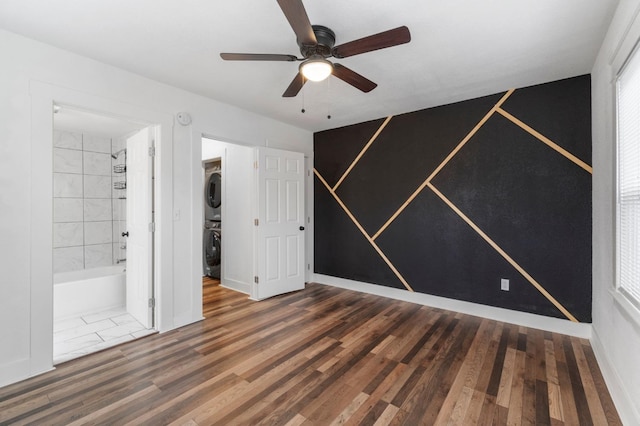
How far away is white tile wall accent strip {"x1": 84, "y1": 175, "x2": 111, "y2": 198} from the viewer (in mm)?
4582

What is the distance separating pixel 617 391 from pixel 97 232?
6.20m

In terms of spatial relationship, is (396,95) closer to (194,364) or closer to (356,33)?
(356,33)

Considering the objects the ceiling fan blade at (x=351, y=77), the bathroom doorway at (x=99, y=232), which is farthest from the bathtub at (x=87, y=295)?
the ceiling fan blade at (x=351, y=77)

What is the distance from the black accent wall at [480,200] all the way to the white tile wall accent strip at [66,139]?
401 centimetres

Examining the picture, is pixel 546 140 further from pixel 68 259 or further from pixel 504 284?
pixel 68 259

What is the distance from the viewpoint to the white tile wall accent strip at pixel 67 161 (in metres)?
4.28

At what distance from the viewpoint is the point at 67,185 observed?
4.41 metres

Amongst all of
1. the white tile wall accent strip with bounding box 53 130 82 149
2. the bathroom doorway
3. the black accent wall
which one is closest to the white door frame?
the bathroom doorway

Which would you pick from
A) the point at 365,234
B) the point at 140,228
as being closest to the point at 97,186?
the point at 140,228

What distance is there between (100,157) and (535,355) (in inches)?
244

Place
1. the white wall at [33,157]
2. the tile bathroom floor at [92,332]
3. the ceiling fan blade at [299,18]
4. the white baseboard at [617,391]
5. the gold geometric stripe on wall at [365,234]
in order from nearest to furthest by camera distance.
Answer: the ceiling fan blade at [299,18] → the white baseboard at [617,391] → the white wall at [33,157] → the tile bathroom floor at [92,332] → the gold geometric stripe on wall at [365,234]

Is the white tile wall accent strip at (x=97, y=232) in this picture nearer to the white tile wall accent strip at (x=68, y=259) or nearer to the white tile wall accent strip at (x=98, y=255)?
the white tile wall accent strip at (x=98, y=255)

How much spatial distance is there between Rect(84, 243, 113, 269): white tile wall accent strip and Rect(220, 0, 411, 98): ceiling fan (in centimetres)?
426

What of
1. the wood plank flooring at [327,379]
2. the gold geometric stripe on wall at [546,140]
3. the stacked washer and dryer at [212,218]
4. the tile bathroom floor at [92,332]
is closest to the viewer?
the wood plank flooring at [327,379]
